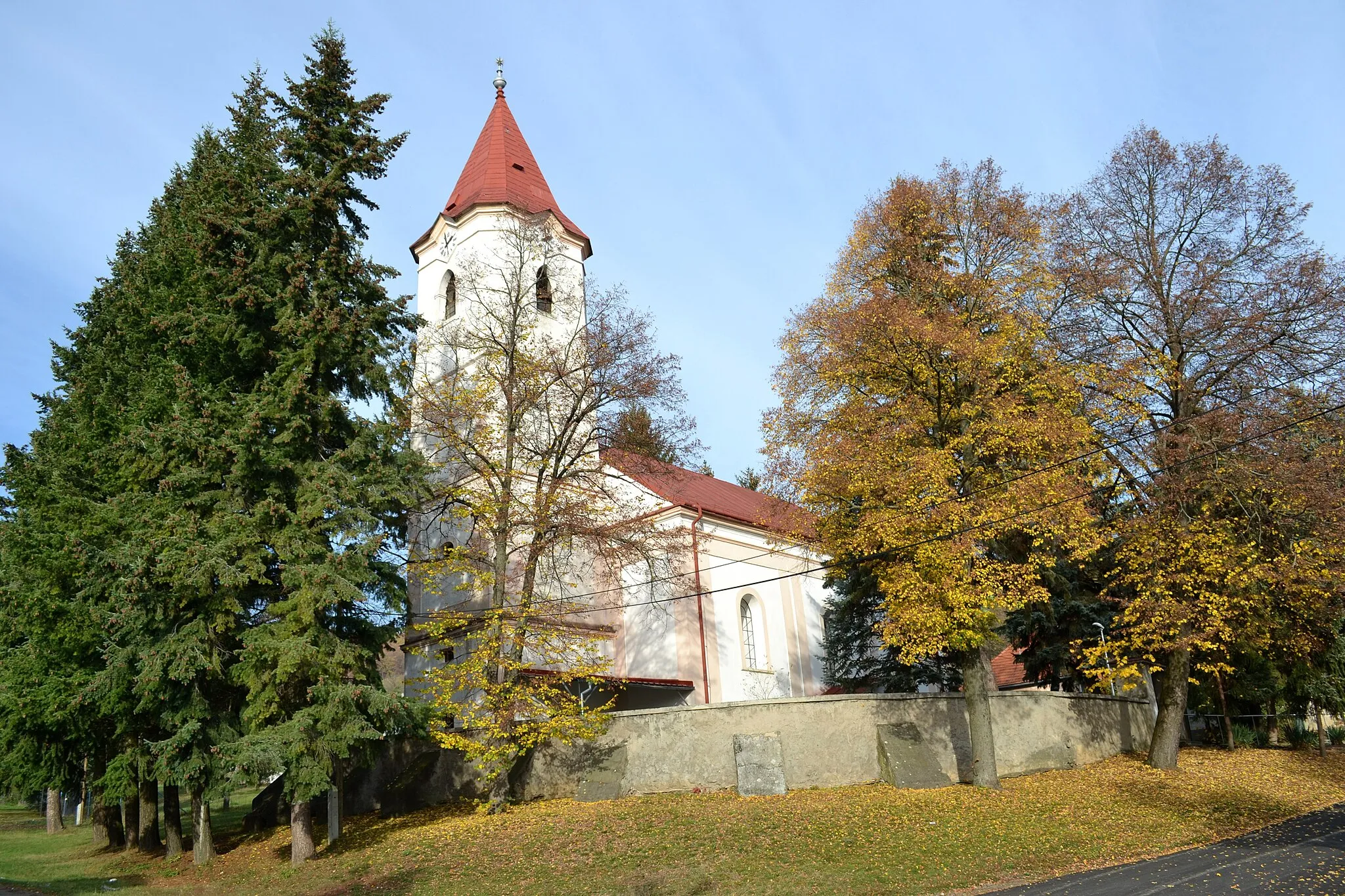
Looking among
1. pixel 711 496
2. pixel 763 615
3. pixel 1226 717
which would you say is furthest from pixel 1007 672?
pixel 711 496

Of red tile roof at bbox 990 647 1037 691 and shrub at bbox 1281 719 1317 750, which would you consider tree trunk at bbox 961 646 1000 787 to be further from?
red tile roof at bbox 990 647 1037 691

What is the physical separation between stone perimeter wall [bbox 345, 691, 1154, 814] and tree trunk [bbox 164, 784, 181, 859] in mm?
4178

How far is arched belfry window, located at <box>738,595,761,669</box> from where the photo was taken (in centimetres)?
2698

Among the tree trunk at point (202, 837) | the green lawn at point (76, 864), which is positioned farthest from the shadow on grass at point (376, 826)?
the green lawn at point (76, 864)

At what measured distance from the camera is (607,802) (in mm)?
16594

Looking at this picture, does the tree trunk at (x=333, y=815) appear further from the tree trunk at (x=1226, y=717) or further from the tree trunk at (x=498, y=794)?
the tree trunk at (x=1226, y=717)

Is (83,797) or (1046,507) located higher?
(1046,507)

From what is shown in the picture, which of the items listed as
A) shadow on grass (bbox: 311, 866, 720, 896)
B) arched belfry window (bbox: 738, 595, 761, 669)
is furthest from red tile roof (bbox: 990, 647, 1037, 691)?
shadow on grass (bbox: 311, 866, 720, 896)

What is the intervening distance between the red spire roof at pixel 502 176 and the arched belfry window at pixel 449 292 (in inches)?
72.6

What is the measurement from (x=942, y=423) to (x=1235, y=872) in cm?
834

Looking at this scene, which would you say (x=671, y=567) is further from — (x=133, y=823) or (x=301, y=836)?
(x=133, y=823)

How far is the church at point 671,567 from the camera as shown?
2409 cm

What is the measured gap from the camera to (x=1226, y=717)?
841 inches

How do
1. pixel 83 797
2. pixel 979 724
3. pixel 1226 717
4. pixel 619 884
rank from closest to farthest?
1. pixel 619 884
2. pixel 979 724
3. pixel 1226 717
4. pixel 83 797
